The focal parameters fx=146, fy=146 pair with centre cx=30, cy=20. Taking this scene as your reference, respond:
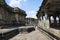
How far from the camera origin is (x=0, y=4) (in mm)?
32812

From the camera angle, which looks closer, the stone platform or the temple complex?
the stone platform

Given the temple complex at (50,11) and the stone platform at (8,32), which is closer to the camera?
the stone platform at (8,32)

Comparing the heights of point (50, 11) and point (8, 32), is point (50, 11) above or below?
above

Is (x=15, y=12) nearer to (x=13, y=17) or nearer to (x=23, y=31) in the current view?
(x=13, y=17)

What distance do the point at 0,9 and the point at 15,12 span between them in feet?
78.0

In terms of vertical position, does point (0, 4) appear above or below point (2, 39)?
above

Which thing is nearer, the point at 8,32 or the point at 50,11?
the point at 8,32

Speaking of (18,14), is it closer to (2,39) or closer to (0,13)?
(0,13)

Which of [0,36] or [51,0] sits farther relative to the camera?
[51,0]

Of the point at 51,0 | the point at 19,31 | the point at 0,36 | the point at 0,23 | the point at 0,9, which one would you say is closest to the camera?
the point at 0,36

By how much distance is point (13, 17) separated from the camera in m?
56.5

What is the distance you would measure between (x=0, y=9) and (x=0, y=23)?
4243mm

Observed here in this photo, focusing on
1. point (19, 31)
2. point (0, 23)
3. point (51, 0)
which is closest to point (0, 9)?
point (0, 23)

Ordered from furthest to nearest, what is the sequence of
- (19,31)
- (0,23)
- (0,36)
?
(0,23)
(19,31)
(0,36)
